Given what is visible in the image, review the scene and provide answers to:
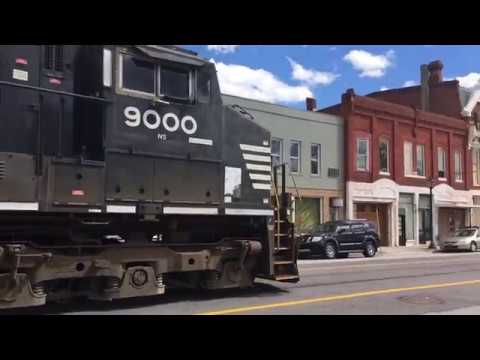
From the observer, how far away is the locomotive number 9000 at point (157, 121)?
8.57 meters

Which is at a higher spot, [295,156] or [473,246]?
[295,156]

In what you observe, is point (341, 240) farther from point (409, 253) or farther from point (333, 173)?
point (333, 173)

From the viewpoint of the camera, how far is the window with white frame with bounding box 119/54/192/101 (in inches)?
337

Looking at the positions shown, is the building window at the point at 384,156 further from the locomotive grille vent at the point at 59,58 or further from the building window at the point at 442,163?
the locomotive grille vent at the point at 59,58

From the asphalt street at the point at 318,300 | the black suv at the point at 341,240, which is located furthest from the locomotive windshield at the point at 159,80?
the black suv at the point at 341,240

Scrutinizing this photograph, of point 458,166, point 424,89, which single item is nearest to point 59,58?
point 458,166

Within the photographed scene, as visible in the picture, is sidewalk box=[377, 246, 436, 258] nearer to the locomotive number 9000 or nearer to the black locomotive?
the black locomotive

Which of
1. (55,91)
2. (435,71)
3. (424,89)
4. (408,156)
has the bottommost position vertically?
(55,91)

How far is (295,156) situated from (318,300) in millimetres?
20079

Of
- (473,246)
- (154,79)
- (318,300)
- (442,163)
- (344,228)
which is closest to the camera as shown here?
(154,79)

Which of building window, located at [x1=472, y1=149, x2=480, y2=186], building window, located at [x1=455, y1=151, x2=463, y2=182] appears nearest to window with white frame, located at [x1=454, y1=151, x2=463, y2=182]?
building window, located at [x1=455, y1=151, x2=463, y2=182]

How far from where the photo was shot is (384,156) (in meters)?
34.5
